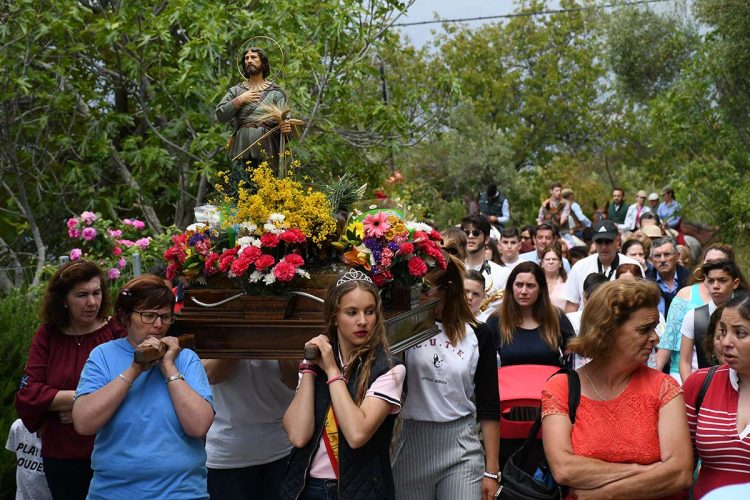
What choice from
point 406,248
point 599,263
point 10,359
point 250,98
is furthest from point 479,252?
point 406,248

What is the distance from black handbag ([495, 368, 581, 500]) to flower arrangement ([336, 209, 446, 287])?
0.96m

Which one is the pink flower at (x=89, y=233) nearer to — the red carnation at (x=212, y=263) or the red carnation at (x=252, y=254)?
the red carnation at (x=212, y=263)

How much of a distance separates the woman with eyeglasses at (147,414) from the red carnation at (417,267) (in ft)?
3.77

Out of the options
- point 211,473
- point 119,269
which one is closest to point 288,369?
point 211,473

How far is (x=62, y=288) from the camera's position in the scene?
527cm

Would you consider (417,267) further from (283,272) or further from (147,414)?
(147,414)

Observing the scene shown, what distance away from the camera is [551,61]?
165ft

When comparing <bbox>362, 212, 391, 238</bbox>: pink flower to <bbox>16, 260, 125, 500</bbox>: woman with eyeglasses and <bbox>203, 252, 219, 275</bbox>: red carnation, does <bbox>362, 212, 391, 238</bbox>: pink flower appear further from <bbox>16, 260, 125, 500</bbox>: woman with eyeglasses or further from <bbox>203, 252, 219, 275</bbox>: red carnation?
<bbox>16, 260, 125, 500</bbox>: woman with eyeglasses

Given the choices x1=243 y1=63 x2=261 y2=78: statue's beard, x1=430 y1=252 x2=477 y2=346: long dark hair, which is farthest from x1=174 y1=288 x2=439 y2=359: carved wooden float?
x1=243 y1=63 x2=261 y2=78: statue's beard

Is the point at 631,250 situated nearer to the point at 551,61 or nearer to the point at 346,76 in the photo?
the point at 346,76

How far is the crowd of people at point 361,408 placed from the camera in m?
4.11

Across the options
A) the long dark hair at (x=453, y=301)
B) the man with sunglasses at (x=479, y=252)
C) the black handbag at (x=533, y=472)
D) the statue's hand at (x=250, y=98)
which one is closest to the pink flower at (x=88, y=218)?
the man with sunglasses at (x=479, y=252)

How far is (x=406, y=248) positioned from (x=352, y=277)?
558 mm

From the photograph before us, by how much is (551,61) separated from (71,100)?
3991cm
